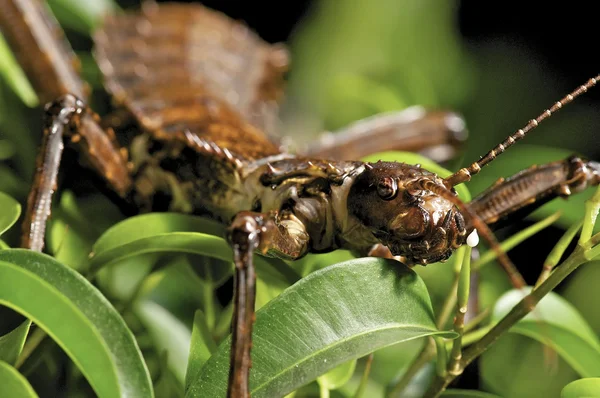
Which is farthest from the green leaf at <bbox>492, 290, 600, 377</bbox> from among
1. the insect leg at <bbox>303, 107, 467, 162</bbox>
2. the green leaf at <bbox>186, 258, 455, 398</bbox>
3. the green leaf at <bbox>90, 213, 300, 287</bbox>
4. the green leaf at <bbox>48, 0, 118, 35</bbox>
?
the green leaf at <bbox>48, 0, 118, 35</bbox>

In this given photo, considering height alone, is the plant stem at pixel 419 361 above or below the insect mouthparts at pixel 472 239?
below

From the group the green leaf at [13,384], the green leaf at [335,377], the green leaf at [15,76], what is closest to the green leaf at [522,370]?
the green leaf at [335,377]

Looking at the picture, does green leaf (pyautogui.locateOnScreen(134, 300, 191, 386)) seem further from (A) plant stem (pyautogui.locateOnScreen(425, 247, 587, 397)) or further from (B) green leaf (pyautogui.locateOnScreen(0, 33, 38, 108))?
(B) green leaf (pyautogui.locateOnScreen(0, 33, 38, 108))

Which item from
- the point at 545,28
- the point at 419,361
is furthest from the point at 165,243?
the point at 545,28

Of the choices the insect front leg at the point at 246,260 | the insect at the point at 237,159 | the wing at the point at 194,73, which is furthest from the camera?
the wing at the point at 194,73

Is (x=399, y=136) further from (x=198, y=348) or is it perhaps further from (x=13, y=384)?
(x=13, y=384)

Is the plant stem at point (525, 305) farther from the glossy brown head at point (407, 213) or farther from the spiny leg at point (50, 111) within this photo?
the spiny leg at point (50, 111)
